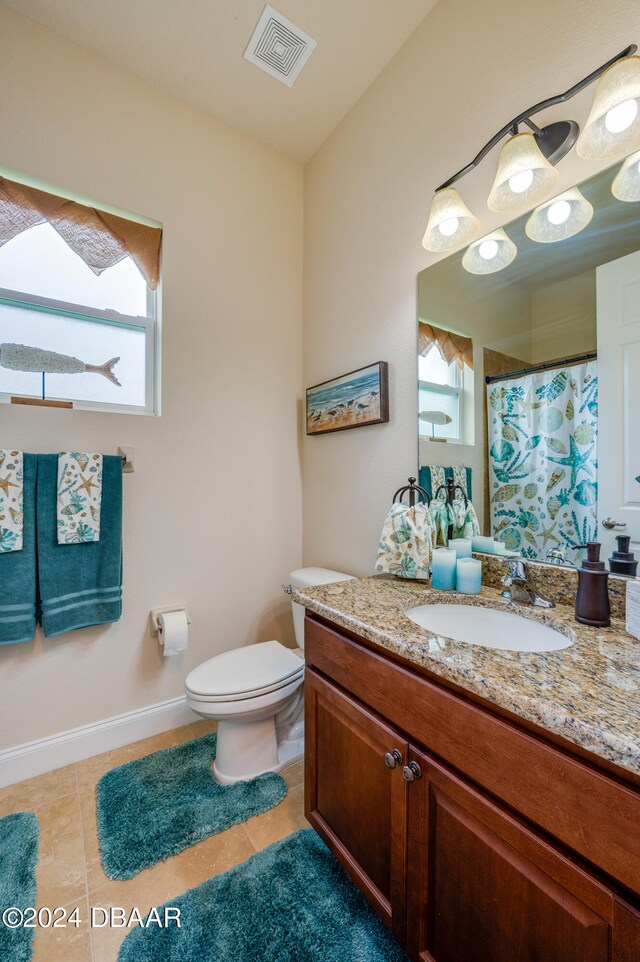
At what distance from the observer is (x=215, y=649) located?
1951mm

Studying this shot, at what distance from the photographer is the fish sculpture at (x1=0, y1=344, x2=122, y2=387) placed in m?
1.50

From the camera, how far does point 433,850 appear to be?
800 mm

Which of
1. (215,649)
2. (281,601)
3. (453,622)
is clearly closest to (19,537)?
(215,649)

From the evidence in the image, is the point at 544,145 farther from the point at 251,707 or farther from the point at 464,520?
the point at 251,707

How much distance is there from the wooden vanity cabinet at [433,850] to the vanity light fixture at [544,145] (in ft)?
4.48

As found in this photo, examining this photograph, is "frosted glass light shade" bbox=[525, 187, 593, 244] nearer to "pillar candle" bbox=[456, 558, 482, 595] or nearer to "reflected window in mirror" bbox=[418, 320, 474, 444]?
"reflected window in mirror" bbox=[418, 320, 474, 444]

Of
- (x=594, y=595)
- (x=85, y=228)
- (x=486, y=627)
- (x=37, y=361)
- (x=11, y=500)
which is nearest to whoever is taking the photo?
(x=594, y=595)

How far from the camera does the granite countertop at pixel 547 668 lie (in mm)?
555

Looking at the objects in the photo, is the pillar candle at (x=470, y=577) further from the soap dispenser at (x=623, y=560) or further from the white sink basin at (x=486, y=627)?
the soap dispenser at (x=623, y=560)

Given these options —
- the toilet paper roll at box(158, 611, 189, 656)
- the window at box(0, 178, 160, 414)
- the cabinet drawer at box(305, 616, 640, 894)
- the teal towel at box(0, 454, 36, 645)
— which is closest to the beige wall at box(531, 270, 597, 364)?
the cabinet drawer at box(305, 616, 640, 894)

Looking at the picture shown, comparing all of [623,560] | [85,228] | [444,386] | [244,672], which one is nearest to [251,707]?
[244,672]

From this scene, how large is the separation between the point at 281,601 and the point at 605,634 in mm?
1588

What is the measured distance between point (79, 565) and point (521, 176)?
2.05 metres

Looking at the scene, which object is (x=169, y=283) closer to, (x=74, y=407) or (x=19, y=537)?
(x=74, y=407)
